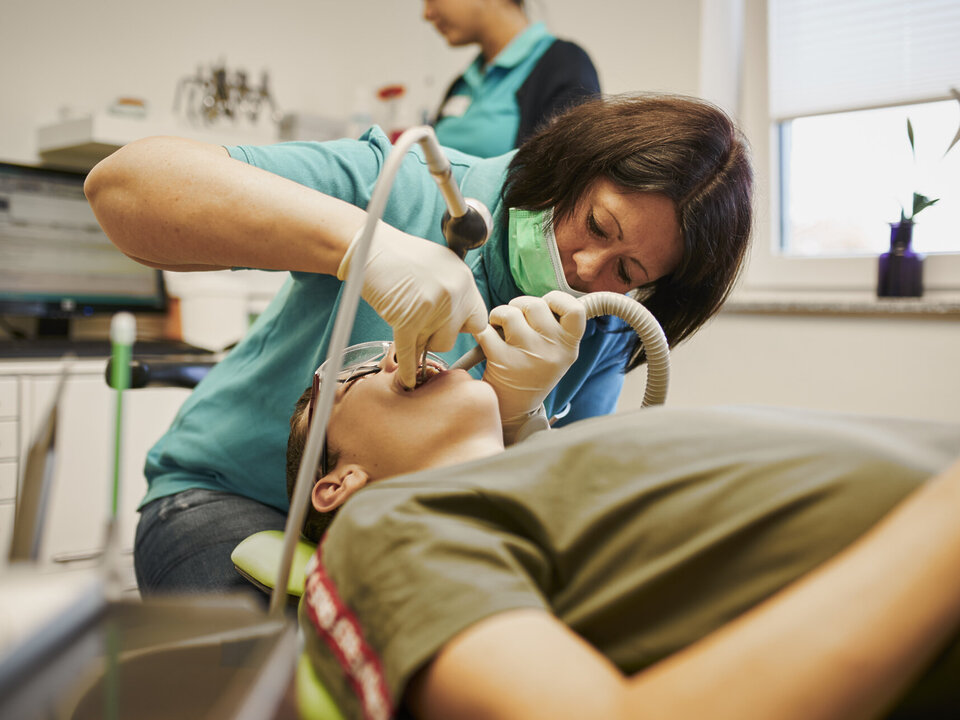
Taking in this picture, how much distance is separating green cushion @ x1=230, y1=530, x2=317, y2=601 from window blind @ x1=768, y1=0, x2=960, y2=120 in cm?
249

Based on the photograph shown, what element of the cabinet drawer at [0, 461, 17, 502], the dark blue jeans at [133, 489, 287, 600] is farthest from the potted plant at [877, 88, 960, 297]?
the cabinet drawer at [0, 461, 17, 502]

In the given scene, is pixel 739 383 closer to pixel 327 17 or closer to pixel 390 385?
pixel 390 385

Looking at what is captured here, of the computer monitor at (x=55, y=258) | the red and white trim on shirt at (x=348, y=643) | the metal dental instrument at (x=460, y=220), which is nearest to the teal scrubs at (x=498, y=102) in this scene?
the computer monitor at (x=55, y=258)

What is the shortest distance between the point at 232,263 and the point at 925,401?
2.02m

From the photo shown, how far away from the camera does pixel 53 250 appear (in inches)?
113

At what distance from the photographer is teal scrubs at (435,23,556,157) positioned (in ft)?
7.69

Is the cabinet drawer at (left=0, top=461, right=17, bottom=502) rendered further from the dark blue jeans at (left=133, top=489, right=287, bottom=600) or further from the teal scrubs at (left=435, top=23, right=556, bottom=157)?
the teal scrubs at (left=435, top=23, right=556, bottom=157)

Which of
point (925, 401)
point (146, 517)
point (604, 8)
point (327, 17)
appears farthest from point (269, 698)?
point (327, 17)

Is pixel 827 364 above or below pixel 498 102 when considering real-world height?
below

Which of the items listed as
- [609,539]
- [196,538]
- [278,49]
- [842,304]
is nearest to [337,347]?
[609,539]

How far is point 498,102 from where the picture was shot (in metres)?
2.37

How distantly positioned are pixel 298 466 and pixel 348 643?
1.63 ft

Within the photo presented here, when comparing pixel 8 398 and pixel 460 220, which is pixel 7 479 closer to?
pixel 8 398

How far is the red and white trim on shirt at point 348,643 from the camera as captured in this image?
55 centimetres
